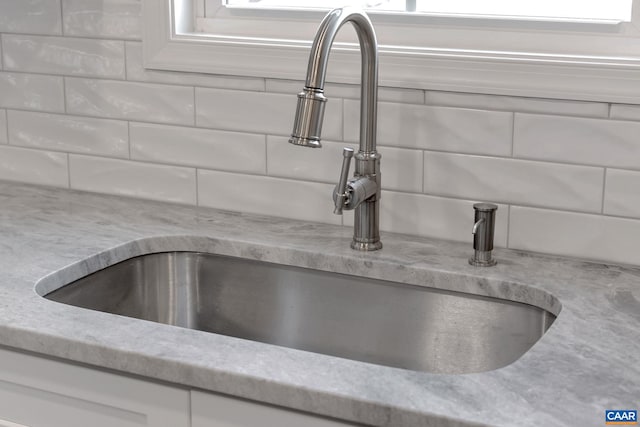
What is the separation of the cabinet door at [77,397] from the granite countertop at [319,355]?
0.10ft

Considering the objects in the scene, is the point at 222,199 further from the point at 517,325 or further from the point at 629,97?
the point at 629,97

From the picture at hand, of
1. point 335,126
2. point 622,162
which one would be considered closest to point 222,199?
point 335,126

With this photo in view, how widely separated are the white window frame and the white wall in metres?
0.03

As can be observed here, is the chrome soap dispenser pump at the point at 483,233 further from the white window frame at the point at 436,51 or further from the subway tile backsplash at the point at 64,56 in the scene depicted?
the subway tile backsplash at the point at 64,56

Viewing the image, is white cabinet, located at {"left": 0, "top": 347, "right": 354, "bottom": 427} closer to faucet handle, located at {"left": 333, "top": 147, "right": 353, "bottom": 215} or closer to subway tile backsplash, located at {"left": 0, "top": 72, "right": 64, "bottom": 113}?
faucet handle, located at {"left": 333, "top": 147, "right": 353, "bottom": 215}

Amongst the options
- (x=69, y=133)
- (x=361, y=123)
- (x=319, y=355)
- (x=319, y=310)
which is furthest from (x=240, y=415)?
(x=69, y=133)

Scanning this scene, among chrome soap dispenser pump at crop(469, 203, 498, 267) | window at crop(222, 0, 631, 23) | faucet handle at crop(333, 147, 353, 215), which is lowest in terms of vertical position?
chrome soap dispenser pump at crop(469, 203, 498, 267)

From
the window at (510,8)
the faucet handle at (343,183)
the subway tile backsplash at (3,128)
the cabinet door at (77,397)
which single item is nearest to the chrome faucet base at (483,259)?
the faucet handle at (343,183)

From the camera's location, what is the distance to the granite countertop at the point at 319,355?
112 cm

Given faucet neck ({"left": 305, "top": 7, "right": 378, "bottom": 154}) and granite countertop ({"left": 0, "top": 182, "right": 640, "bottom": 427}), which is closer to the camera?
granite countertop ({"left": 0, "top": 182, "right": 640, "bottom": 427})

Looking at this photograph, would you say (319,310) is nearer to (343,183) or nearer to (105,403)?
(343,183)

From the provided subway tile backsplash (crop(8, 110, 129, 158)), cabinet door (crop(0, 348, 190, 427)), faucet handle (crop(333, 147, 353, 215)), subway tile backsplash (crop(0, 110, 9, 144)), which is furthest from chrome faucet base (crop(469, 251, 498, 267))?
subway tile backsplash (crop(0, 110, 9, 144))

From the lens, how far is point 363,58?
1.58 meters

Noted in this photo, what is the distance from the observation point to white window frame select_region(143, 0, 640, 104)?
156 cm
